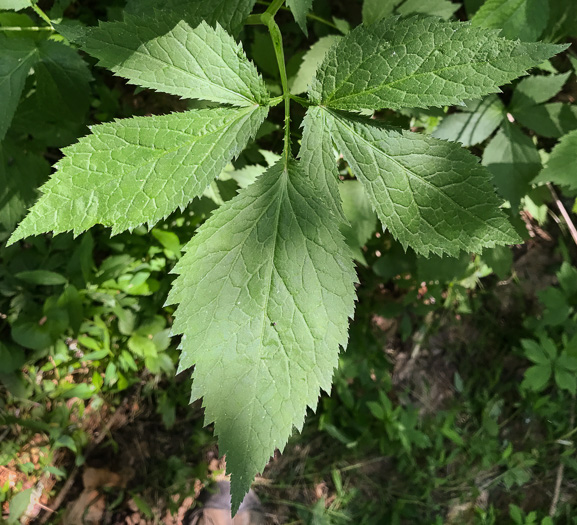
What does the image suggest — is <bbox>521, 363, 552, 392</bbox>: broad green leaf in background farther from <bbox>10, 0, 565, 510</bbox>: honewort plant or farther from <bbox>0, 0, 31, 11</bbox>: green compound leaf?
<bbox>0, 0, 31, 11</bbox>: green compound leaf

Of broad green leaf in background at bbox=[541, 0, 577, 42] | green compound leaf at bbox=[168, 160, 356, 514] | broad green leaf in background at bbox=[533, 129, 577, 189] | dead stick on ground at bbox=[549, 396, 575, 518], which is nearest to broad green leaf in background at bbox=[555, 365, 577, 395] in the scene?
dead stick on ground at bbox=[549, 396, 575, 518]

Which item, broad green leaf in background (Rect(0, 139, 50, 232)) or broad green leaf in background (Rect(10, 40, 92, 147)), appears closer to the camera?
broad green leaf in background (Rect(10, 40, 92, 147))

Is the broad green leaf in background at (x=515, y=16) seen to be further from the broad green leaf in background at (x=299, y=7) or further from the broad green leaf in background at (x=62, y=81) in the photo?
the broad green leaf in background at (x=62, y=81)

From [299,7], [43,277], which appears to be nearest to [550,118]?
[299,7]

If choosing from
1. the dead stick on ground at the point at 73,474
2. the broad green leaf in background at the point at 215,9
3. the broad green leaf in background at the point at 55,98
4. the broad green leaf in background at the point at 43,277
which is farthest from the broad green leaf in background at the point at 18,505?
the broad green leaf in background at the point at 215,9

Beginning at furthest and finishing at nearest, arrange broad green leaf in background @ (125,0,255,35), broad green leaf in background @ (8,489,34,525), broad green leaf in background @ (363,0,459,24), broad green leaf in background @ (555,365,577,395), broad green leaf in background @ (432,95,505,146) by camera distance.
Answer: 1. broad green leaf in background @ (555,365,577,395)
2. broad green leaf in background @ (8,489,34,525)
3. broad green leaf in background @ (432,95,505,146)
4. broad green leaf in background @ (363,0,459,24)
5. broad green leaf in background @ (125,0,255,35)

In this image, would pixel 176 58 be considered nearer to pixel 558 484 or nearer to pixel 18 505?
pixel 18 505
